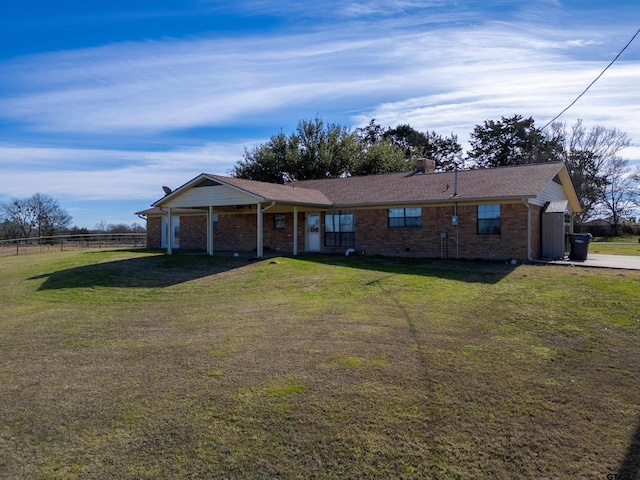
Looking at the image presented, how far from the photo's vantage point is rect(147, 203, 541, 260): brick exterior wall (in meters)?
15.8

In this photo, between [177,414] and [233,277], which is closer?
[177,414]

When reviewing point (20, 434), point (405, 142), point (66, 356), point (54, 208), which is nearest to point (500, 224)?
point (66, 356)

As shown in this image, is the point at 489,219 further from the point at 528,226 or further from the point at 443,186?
the point at 443,186

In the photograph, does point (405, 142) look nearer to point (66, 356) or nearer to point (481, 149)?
point (481, 149)

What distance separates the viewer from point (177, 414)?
429 cm

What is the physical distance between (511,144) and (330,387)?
4637cm

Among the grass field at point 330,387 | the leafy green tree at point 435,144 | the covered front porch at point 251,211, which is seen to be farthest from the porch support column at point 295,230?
the leafy green tree at point 435,144

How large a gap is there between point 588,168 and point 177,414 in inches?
1879

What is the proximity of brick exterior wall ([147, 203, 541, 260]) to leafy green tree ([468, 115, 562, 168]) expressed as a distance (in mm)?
30661

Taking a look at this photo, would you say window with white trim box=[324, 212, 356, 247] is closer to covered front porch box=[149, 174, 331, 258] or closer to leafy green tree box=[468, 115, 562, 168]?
covered front porch box=[149, 174, 331, 258]

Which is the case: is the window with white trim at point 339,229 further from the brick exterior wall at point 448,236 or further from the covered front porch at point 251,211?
the covered front porch at point 251,211

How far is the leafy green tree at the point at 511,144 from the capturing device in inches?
1714

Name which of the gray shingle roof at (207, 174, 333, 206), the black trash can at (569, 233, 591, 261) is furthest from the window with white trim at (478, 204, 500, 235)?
the gray shingle roof at (207, 174, 333, 206)

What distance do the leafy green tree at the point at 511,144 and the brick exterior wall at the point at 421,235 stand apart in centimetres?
3066
